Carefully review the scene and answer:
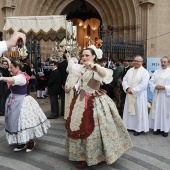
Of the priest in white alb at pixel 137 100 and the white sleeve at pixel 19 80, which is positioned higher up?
the white sleeve at pixel 19 80

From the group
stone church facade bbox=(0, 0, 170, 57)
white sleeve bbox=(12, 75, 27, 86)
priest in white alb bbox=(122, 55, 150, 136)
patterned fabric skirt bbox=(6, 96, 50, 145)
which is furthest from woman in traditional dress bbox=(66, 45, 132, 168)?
stone church facade bbox=(0, 0, 170, 57)

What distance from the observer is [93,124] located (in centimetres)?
387

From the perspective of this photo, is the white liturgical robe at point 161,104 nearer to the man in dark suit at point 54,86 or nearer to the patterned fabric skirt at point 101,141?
the patterned fabric skirt at point 101,141

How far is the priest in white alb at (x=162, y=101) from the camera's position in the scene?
5.79m

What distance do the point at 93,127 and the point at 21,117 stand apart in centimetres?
136

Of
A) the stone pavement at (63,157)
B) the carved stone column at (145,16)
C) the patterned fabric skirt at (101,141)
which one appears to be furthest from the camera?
the carved stone column at (145,16)

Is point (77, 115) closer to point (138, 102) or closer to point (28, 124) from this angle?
point (28, 124)

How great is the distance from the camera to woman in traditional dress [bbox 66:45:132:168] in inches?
150

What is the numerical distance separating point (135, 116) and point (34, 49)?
28.5 ft

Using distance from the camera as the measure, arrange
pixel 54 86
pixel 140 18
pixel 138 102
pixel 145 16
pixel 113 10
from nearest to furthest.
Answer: pixel 138 102 < pixel 54 86 < pixel 145 16 < pixel 140 18 < pixel 113 10

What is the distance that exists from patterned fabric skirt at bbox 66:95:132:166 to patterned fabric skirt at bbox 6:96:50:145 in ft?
2.68

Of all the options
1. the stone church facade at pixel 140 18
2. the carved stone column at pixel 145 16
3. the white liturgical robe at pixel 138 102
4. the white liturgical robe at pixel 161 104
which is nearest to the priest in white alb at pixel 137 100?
the white liturgical robe at pixel 138 102

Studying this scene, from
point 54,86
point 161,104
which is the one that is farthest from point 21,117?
point 161,104

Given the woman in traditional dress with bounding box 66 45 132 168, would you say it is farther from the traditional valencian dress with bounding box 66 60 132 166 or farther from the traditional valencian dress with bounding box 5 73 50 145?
the traditional valencian dress with bounding box 5 73 50 145
